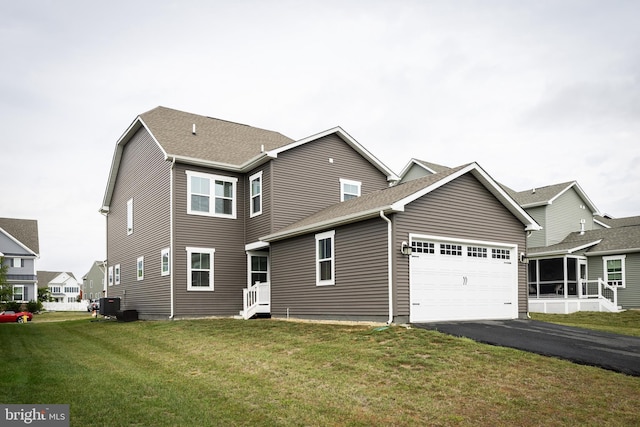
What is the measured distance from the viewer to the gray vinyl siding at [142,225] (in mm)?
21719

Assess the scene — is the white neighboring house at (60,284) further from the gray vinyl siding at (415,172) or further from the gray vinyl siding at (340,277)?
the gray vinyl siding at (340,277)

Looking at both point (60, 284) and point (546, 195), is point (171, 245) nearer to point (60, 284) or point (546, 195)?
point (546, 195)

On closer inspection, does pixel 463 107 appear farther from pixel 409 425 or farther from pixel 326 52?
pixel 409 425

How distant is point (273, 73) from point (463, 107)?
28.6ft

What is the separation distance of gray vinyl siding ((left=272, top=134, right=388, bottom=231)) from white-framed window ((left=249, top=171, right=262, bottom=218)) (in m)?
0.93

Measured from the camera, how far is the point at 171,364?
11.8m

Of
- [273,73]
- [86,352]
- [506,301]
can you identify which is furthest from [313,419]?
[273,73]

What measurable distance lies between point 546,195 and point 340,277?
833 inches

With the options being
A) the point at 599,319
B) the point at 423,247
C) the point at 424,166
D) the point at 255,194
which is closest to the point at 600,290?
the point at 599,319

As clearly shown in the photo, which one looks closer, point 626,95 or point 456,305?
point 456,305

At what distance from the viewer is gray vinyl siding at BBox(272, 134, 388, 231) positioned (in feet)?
68.9

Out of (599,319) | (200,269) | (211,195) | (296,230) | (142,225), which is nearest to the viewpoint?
(296,230)

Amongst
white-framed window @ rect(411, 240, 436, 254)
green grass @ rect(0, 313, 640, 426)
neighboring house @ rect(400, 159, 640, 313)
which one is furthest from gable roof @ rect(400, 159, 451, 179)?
green grass @ rect(0, 313, 640, 426)

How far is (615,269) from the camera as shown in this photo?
95.0ft
